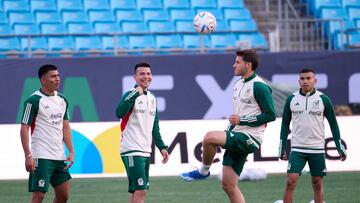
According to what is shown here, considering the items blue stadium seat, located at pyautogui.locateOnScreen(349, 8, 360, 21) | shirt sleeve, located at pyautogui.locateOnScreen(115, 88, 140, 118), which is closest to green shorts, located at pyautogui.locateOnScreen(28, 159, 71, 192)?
shirt sleeve, located at pyautogui.locateOnScreen(115, 88, 140, 118)

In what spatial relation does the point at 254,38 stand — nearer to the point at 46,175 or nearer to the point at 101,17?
the point at 101,17

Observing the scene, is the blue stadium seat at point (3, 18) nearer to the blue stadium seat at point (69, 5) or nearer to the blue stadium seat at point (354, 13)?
the blue stadium seat at point (69, 5)

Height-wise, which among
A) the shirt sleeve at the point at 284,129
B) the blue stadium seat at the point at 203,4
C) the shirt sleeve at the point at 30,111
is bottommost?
the shirt sleeve at the point at 284,129

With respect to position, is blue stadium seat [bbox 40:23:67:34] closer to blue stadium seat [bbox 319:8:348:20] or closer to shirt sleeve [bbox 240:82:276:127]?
blue stadium seat [bbox 319:8:348:20]

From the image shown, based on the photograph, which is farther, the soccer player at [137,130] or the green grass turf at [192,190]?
→ the green grass turf at [192,190]

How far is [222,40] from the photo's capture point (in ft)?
77.0

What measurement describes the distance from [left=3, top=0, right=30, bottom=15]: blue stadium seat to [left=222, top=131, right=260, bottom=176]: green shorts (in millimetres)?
14361

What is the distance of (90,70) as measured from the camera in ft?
71.2

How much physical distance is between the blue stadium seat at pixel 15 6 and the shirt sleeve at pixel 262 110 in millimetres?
14540

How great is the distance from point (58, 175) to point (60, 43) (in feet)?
40.7

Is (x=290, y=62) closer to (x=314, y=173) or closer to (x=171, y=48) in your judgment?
(x=171, y=48)

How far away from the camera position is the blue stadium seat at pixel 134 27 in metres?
23.7

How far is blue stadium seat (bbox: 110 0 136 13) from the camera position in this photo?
2430 cm

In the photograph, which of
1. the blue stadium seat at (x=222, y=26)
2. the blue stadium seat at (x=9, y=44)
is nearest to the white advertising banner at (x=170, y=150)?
the blue stadium seat at (x=9, y=44)
